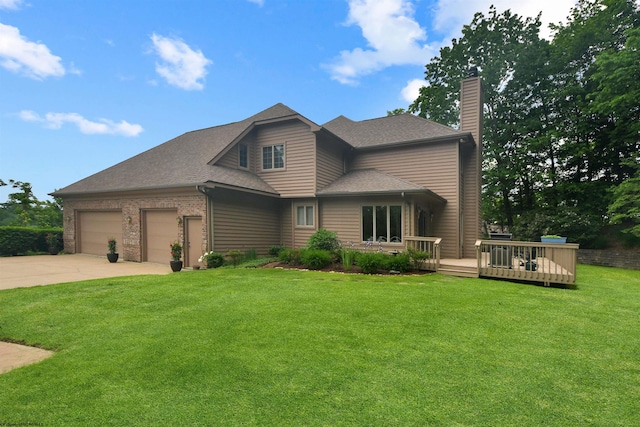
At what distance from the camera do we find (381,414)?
249 centimetres

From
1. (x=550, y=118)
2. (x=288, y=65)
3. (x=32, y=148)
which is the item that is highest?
(x=288, y=65)

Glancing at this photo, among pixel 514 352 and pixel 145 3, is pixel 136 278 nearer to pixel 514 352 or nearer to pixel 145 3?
pixel 514 352

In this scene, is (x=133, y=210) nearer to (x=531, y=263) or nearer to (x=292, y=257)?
(x=292, y=257)

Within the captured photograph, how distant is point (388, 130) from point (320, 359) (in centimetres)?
1376

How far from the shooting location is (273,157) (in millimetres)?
14203

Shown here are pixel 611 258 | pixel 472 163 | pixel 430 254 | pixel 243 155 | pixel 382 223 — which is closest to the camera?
pixel 430 254

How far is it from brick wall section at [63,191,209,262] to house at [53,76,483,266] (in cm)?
5

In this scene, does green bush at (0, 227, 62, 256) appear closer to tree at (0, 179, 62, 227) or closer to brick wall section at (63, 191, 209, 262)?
brick wall section at (63, 191, 209, 262)

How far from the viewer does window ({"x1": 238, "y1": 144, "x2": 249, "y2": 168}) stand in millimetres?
13887

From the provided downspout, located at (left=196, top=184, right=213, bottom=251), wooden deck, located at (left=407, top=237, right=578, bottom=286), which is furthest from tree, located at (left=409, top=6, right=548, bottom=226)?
downspout, located at (left=196, top=184, right=213, bottom=251)

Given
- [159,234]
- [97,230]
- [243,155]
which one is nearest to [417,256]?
[243,155]

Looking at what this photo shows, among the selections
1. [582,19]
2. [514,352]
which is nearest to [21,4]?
[514,352]

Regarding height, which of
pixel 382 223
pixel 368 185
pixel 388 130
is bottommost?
pixel 382 223

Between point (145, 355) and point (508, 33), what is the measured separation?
28293 mm
